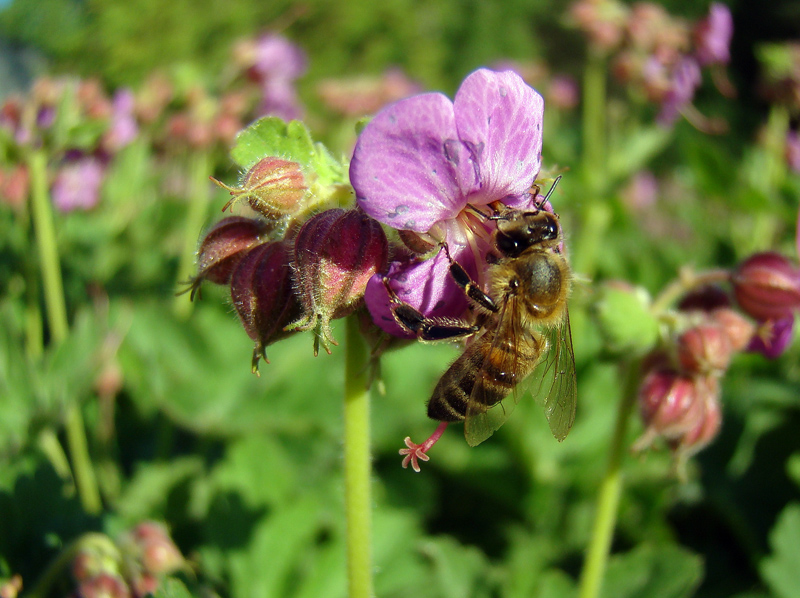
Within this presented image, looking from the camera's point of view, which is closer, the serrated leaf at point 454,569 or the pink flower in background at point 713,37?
the serrated leaf at point 454,569

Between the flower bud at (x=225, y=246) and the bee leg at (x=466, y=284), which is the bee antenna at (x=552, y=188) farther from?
the flower bud at (x=225, y=246)

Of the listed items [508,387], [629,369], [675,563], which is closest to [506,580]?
[675,563]

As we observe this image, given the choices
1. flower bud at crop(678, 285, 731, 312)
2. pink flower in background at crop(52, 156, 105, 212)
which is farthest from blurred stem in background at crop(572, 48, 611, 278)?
pink flower in background at crop(52, 156, 105, 212)

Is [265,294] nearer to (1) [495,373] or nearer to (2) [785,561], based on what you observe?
(1) [495,373]

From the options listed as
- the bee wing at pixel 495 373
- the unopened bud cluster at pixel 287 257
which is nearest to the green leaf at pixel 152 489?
the unopened bud cluster at pixel 287 257

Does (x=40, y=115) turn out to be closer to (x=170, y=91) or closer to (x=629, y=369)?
(x=170, y=91)
